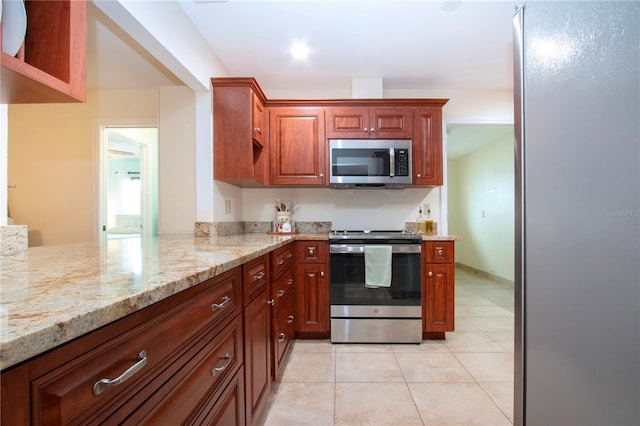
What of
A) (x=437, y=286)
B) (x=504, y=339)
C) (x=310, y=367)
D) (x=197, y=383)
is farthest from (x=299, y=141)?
(x=504, y=339)

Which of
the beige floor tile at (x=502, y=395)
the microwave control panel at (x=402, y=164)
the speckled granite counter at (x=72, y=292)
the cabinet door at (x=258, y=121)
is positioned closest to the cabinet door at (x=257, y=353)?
the speckled granite counter at (x=72, y=292)

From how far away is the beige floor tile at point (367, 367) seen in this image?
185cm

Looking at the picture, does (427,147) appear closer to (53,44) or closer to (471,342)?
(471,342)

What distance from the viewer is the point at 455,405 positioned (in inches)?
62.3

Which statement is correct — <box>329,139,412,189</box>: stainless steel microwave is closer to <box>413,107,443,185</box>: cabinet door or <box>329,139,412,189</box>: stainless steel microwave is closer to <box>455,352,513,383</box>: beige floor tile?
<box>413,107,443,185</box>: cabinet door

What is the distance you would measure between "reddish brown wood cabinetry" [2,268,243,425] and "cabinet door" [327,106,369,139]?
198cm

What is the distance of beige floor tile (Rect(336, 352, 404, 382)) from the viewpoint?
1.85 metres

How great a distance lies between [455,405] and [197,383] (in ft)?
4.93

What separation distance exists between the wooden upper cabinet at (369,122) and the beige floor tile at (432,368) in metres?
1.88

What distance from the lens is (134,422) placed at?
21.5 inches

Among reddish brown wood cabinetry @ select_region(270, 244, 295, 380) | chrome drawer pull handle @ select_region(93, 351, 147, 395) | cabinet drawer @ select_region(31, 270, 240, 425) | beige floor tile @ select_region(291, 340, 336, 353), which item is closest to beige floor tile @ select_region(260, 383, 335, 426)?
reddish brown wood cabinetry @ select_region(270, 244, 295, 380)

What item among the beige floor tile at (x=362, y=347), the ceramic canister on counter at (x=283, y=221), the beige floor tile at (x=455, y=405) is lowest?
the beige floor tile at (x=362, y=347)

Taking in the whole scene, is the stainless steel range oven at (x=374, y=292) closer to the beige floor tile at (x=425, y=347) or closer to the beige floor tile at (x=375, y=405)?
the beige floor tile at (x=425, y=347)

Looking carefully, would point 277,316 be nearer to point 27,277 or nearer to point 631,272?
point 27,277
